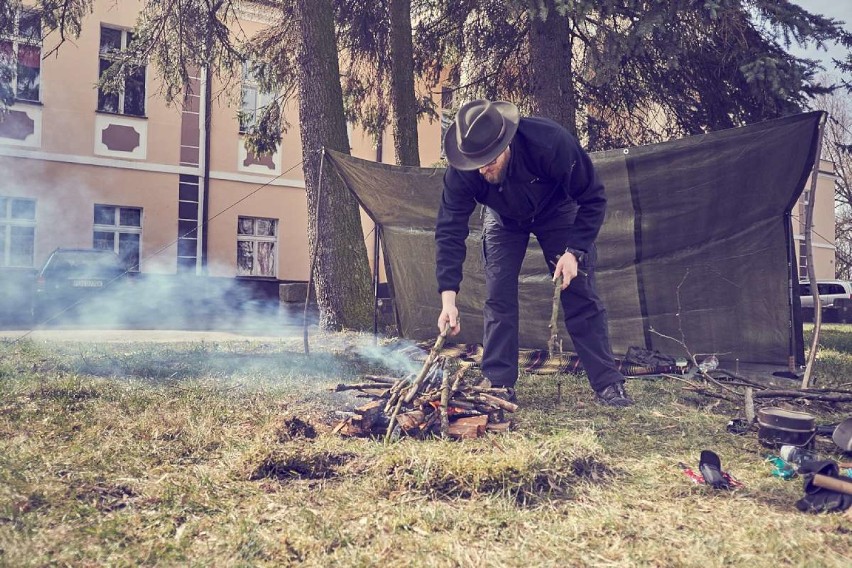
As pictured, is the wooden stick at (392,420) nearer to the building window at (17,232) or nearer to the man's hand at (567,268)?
the man's hand at (567,268)

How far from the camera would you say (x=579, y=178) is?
3393 mm

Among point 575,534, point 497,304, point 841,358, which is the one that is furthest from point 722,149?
point 575,534

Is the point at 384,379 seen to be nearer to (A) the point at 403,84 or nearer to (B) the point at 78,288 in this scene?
(A) the point at 403,84

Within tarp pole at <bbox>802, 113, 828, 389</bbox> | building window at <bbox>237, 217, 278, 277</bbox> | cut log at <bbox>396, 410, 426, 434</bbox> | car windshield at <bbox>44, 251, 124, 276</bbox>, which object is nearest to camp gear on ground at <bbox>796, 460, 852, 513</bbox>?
cut log at <bbox>396, 410, 426, 434</bbox>

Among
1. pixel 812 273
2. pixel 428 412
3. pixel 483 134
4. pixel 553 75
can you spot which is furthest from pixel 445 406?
pixel 553 75

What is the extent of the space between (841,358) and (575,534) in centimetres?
551

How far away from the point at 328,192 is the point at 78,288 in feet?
18.7

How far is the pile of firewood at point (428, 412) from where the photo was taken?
285 cm

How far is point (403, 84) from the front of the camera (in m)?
8.18

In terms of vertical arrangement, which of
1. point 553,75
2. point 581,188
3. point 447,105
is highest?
point 447,105

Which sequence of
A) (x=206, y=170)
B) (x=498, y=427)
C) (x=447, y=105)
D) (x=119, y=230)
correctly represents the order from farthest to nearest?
(x=206, y=170), (x=119, y=230), (x=447, y=105), (x=498, y=427)

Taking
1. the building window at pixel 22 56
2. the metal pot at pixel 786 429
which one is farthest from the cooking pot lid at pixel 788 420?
the building window at pixel 22 56

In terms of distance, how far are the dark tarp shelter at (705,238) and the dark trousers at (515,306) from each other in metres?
1.07

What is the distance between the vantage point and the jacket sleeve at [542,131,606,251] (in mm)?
3314
